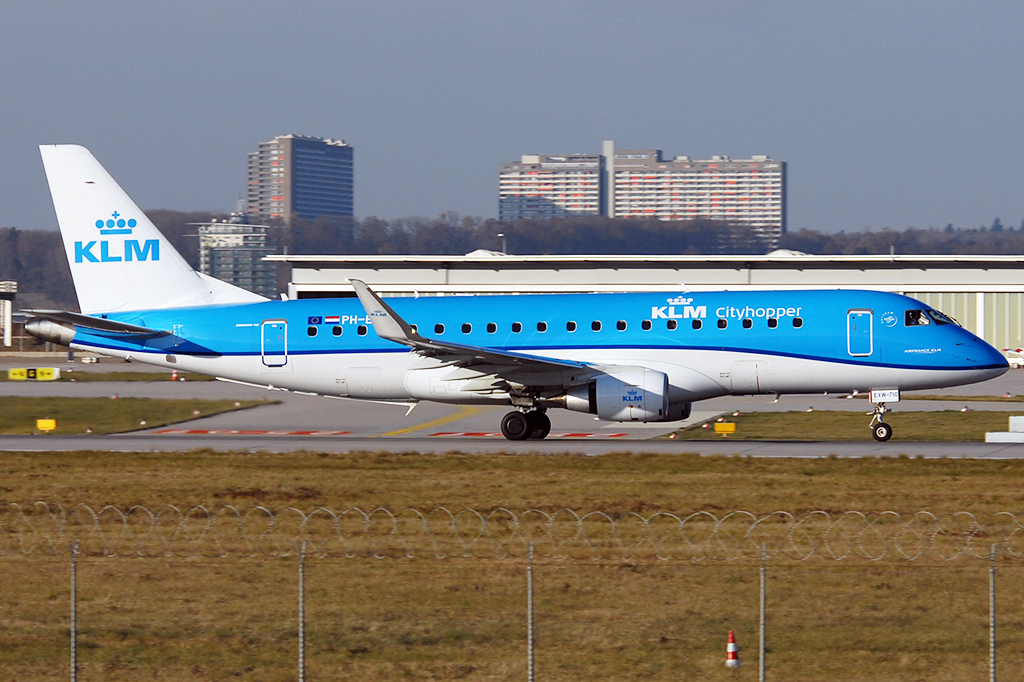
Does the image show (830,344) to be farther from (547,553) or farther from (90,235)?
(90,235)

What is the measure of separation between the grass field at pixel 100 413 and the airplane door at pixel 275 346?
7.49 meters

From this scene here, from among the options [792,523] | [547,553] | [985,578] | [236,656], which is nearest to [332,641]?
[236,656]

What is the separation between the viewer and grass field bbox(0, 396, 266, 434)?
3953cm

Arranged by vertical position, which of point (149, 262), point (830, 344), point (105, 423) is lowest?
point (105, 423)

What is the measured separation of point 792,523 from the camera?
65.4 feet

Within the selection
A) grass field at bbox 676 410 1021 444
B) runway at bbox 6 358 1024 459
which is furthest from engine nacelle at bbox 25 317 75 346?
grass field at bbox 676 410 1021 444

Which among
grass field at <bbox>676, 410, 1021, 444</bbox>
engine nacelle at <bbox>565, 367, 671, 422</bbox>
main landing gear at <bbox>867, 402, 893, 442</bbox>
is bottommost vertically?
grass field at <bbox>676, 410, 1021, 444</bbox>

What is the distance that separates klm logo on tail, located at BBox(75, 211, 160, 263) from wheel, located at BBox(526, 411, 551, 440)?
12.0 metres

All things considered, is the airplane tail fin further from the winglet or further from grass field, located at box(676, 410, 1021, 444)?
grass field, located at box(676, 410, 1021, 444)

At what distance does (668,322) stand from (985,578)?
751 inches

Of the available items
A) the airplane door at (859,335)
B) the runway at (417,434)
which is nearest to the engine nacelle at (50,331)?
the runway at (417,434)

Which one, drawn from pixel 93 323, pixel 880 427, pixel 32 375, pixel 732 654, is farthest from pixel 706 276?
pixel 732 654

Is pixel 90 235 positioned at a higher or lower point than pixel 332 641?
higher

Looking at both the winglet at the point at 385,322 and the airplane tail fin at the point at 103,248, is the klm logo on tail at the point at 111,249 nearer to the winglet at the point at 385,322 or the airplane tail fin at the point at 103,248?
the airplane tail fin at the point at 103,248
